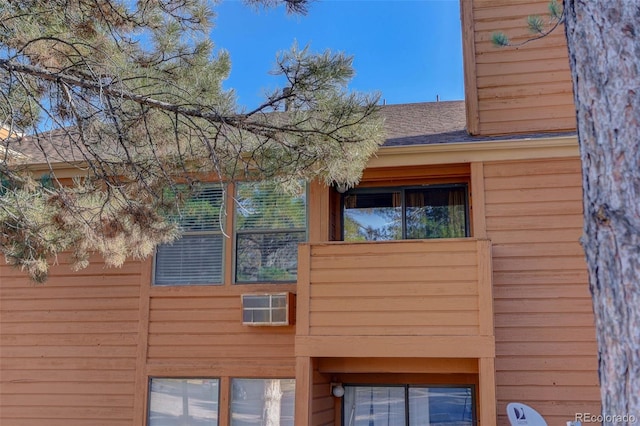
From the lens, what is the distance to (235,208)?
7301 millimetres

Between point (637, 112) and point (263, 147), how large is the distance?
383 centimetres

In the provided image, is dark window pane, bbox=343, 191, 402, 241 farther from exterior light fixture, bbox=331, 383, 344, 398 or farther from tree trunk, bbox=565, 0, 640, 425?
tree trunk, bbox=565, 0, 640, 425

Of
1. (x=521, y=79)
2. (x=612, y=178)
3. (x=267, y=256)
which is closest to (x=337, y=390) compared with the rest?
(x=267, y=256)

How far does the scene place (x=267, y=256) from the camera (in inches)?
281

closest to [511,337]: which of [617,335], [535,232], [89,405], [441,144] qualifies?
[535,232]

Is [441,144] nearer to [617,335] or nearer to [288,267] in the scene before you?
[288,267]

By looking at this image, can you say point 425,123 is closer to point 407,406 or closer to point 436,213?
point 436,213

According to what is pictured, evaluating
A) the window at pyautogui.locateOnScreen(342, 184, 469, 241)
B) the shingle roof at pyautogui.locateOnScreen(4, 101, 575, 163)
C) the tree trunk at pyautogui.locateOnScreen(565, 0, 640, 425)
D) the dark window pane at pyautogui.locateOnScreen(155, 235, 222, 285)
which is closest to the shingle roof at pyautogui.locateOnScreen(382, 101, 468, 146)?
the shingle roof at pyautogui.locateOnScreen(4, 101, 575, 163)

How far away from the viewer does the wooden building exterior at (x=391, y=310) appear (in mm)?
6047

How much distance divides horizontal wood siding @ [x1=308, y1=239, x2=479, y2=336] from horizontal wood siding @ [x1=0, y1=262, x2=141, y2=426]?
239cm

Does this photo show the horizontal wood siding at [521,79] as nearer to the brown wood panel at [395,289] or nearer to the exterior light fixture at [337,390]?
the brown wood panel at [395,289]

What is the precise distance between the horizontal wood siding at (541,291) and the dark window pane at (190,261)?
2993 mm

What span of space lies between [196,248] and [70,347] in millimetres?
1804

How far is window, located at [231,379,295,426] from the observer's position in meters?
6.75
